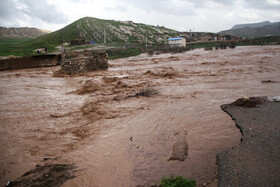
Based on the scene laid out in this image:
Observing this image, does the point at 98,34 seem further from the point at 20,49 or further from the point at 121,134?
the point at 121,134

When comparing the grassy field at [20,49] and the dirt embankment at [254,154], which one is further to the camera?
the grassy field at [20,49]

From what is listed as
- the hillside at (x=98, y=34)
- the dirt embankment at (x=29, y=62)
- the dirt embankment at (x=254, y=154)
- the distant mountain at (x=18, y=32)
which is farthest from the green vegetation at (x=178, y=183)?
the distant mountain at (x=18, y=32)

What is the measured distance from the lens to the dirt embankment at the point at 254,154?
2691 mm

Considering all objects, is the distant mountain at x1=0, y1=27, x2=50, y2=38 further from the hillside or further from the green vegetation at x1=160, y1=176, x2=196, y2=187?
the green vegetation at x1=160, y1=176, x2=196, y2=187

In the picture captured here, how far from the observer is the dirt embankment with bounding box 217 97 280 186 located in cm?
269

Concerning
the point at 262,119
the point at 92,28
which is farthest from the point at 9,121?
the point at 92,28

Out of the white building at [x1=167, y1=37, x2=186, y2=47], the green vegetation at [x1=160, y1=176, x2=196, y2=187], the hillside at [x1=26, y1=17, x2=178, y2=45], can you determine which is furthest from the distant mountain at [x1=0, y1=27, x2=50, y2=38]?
the green vegetation at [x1=160, y1=176, x2=196, y2=187]

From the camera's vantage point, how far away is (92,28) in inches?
3127

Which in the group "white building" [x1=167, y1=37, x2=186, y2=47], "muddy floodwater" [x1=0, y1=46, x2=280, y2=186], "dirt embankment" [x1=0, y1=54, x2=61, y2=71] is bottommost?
"muddy floodwater" [x1=0, y1=46, x2=280, y2=186]

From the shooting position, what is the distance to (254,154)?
3.26m

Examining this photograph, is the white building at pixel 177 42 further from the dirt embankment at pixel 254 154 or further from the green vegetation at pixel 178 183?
the green vegetation at pixel 178 183

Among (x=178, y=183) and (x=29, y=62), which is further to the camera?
(x=29, y=62)

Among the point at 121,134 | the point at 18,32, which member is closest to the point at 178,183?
the point at 121,134

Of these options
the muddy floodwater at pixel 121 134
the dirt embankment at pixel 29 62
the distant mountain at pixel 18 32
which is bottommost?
the muddy floodwater at pixel 121 134
